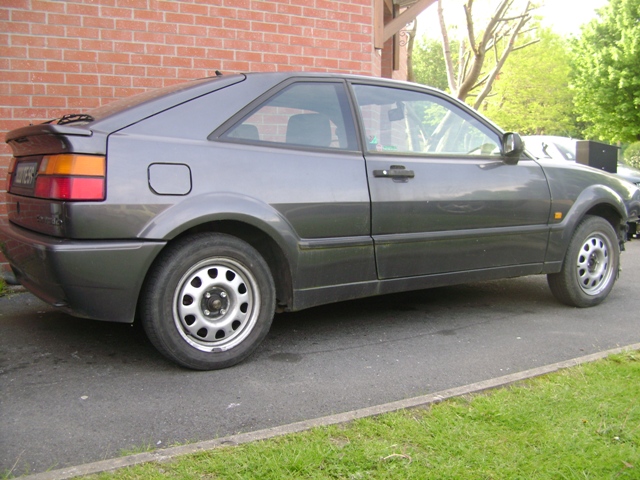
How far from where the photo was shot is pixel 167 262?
3438 mm

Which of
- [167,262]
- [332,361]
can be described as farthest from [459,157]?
[167,262]

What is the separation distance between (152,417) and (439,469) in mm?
1349

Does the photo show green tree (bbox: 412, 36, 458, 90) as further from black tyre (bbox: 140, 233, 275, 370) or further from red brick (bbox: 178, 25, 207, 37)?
black tyre (bbox: 140, 233, 275, 370)

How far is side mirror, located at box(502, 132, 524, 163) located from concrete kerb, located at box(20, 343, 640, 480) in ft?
5.57

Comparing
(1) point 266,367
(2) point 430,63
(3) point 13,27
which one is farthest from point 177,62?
(2) point 430,63

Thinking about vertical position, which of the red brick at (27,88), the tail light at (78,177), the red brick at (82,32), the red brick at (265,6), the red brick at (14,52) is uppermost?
the red brick at (265,6)

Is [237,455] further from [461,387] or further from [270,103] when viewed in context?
[270,103]

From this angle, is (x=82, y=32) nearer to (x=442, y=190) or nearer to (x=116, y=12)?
(x=116, y=12)

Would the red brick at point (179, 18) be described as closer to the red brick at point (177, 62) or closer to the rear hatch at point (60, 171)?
the red brick at point (177, 62)

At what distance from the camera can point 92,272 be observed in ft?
10.8

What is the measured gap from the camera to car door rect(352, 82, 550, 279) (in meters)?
4.21

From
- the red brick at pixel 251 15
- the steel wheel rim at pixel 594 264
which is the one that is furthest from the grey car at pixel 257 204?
the red brick at pixel 251 15

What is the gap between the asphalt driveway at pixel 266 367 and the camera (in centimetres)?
288

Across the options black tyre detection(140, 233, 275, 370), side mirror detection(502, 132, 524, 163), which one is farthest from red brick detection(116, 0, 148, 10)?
side mirror detection(502, 132, 524, 163)
